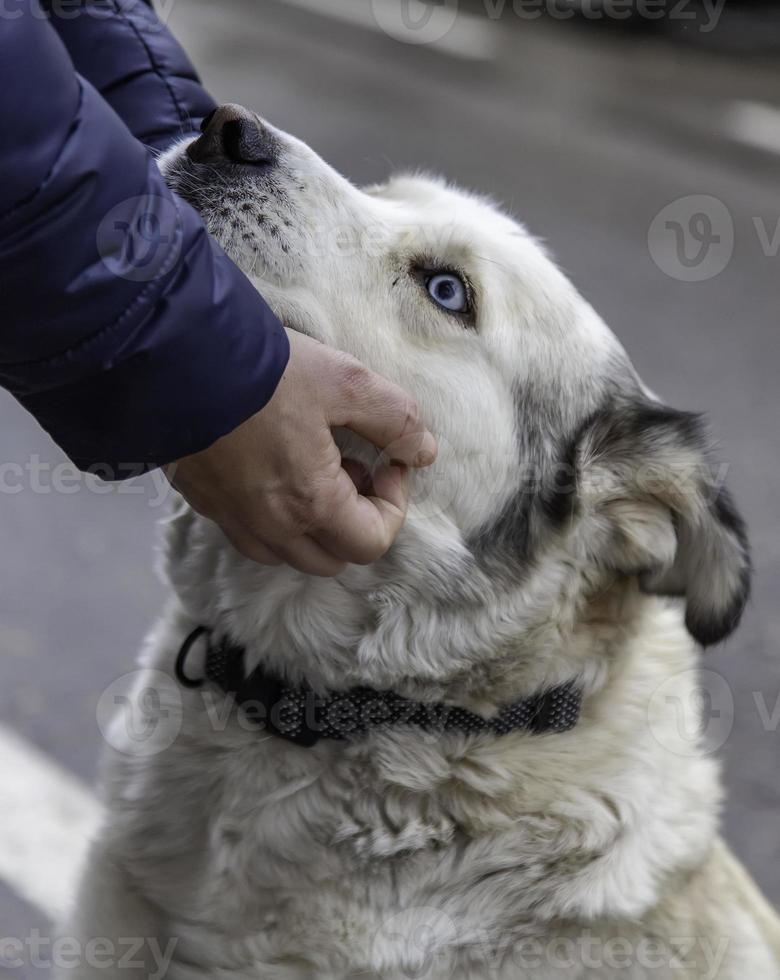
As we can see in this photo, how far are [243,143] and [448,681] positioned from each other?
1032 mm

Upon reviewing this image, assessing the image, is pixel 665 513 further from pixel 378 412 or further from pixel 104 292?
pixel 104 292

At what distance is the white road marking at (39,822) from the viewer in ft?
10.8

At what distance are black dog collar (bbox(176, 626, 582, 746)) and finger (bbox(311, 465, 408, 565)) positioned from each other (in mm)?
313

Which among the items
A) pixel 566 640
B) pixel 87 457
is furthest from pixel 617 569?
pixel 87 457

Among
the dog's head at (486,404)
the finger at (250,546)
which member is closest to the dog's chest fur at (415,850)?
the dog's head at (486,404)

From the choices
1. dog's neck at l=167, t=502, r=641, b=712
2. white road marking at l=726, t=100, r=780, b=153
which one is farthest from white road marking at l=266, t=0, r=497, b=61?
dog's neck at l=167, t=502, r=641, b=712

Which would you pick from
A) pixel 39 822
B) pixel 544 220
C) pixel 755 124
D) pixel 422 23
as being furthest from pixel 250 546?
pixel 422 23

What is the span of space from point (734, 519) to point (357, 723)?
0.79 meters

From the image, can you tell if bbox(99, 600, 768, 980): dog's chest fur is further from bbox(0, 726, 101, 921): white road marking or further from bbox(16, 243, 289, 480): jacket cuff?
bbox(0, 726, 101, 921): white road marking

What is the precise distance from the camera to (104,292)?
5.66ft

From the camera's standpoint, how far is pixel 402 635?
2240 millimetres

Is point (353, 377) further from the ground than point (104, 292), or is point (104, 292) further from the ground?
point (104, 292)

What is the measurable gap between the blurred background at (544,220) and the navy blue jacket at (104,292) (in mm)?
1928

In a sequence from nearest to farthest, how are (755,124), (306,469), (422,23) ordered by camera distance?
(306,469) < (755,124) < (422,23)
